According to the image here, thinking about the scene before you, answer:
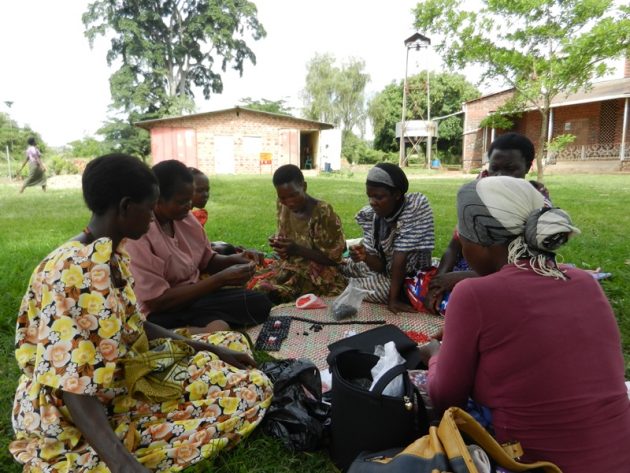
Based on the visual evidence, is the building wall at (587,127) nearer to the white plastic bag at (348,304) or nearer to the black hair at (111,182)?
the white plastic bag at (348,304)

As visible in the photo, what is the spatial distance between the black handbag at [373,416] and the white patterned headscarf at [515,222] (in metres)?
0.59

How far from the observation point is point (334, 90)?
121ft

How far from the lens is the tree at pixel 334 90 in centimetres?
3672

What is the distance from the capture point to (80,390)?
152cm

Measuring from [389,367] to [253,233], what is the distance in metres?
5.53

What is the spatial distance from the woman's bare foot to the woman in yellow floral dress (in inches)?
38.0

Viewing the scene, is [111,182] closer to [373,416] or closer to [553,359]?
[373,416]

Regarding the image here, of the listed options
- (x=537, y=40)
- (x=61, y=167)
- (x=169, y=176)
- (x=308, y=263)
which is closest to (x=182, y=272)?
(x=169, y=176)

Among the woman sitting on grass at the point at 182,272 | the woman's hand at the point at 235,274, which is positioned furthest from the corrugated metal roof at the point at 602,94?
the woman's hand at the point at 235,274

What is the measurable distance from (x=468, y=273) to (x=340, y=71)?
118 feet

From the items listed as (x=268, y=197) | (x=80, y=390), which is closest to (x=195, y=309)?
(x=80, y=390)

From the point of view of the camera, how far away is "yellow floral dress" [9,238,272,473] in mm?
1527

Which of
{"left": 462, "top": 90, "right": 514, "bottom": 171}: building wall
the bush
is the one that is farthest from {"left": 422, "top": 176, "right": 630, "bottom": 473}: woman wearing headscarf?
{"left": 462, "top": 90, "right": 514, "bottom": 171}: building wall

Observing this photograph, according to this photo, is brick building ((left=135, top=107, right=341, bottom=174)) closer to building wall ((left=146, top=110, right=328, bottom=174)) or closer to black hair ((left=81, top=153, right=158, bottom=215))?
building wall ((left=146, top=110, right=328, bottom=174))
